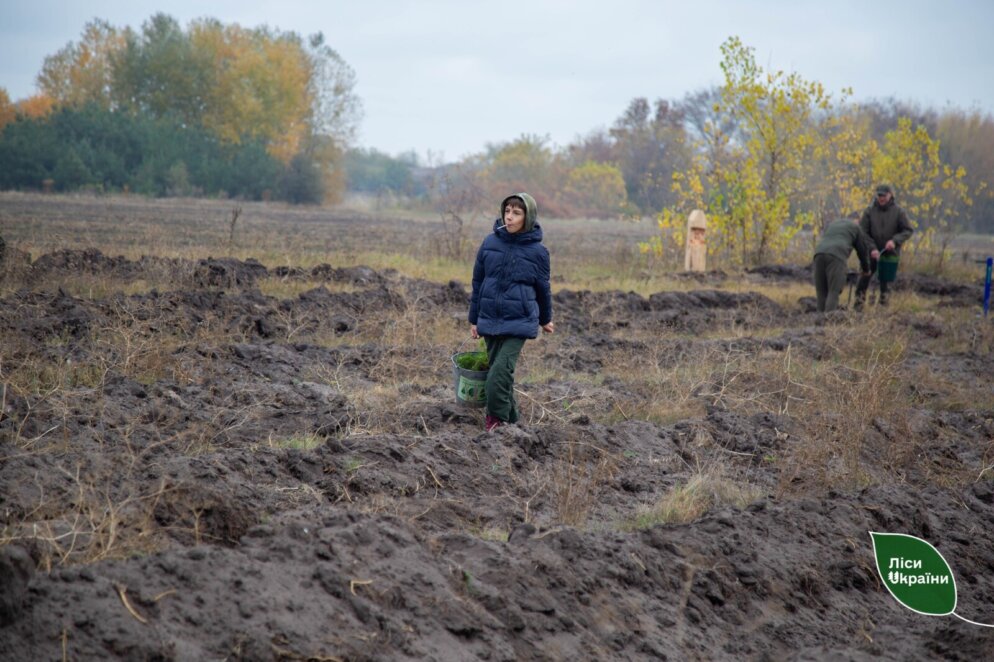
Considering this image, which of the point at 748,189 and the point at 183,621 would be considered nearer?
the point at 183,621

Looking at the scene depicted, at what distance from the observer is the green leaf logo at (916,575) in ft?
17.1

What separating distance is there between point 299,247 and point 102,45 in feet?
158

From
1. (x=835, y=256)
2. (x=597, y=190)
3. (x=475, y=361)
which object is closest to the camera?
(x=475, y=361)

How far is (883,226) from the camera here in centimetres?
1580

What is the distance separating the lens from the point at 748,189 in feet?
71.4

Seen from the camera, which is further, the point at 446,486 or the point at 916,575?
the point at 446,486

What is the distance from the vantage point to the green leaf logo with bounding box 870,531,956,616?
520 cm

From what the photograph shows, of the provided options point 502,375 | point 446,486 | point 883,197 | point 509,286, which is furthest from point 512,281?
point 883,197

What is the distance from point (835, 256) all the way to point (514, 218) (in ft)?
29.5

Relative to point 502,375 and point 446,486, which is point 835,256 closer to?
point 502,375

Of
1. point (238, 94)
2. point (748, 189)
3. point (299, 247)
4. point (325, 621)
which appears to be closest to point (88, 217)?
point (299, 247)

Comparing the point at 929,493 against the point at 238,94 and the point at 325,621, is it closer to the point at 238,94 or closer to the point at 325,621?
the point at 325,621

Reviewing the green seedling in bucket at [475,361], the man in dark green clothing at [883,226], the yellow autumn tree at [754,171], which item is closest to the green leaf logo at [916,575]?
the green seedling in bucket at [475,361]

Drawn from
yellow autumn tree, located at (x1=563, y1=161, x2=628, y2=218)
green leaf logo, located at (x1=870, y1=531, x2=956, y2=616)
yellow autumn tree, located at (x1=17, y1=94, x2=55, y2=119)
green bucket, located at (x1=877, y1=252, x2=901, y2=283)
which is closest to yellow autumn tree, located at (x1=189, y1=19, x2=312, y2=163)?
yellow autumn tree, located at (x1=17, y1=94, x2=55, y2=119)
